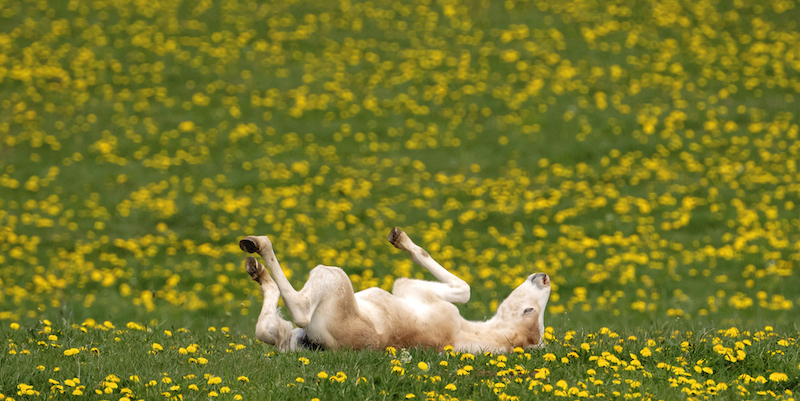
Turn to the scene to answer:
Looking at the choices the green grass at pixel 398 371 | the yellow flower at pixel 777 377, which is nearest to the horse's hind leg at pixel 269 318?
the green grass at pixel 398 371

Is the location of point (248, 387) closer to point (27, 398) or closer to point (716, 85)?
point (27, 398)

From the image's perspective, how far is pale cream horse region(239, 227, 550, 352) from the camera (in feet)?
16.1

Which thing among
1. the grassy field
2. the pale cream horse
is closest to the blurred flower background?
the grassy field

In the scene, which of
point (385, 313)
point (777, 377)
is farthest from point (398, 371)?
point (777, 377)

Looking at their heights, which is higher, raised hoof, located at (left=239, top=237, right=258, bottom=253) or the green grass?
raised hoof, located at (left=239, top=237, right=258, bottom=253)

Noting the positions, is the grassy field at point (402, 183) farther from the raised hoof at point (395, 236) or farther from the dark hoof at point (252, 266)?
the raised hoof at point (395, 236)

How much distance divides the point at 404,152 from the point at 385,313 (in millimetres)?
9648

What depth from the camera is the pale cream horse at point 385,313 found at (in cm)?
492

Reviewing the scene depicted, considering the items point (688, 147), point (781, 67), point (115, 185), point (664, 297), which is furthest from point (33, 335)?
point (781, 67)

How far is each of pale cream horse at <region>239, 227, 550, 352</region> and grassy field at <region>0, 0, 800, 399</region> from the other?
0.25 meters

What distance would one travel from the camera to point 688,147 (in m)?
14.4

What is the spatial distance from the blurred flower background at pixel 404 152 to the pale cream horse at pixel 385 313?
68.7 inches

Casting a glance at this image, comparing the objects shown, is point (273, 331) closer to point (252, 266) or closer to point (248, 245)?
point (252, 266)

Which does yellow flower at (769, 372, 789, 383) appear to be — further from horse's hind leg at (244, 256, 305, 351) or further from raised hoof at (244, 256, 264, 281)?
raised hoof at (244, 256, 264, 281)
